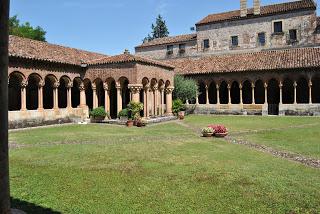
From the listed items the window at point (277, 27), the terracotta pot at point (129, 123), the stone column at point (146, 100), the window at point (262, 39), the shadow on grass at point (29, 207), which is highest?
the window at point (277, 27)

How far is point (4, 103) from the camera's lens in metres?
3.74

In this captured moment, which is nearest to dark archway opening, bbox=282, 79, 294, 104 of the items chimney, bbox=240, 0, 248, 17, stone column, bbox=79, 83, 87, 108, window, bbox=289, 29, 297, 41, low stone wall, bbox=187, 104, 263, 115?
low stone wall, bbox=187, 104, 263, 115

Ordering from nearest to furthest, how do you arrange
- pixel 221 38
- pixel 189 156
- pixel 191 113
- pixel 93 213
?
pixel 93 213, pixel 189 156, pixel 191 113, pixel 221 38

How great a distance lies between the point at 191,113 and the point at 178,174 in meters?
26.9

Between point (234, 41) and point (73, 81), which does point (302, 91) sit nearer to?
point (234, 41)

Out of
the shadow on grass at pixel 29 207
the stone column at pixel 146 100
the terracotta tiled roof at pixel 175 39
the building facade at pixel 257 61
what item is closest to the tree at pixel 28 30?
the terracotta tiled roof at pixel 175 39

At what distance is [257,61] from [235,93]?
4457mm

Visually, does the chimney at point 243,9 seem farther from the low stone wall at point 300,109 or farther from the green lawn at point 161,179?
the green lawn at point 161,179

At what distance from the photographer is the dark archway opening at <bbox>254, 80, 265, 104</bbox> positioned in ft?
111

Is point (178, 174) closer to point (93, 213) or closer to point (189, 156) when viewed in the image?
point (189, 156)

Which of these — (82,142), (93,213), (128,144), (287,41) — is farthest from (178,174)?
(287,41)

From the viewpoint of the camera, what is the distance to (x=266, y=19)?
1538 inches

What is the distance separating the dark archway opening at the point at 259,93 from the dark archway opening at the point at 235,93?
190 cm

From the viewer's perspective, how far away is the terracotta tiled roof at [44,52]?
21.5 meters
